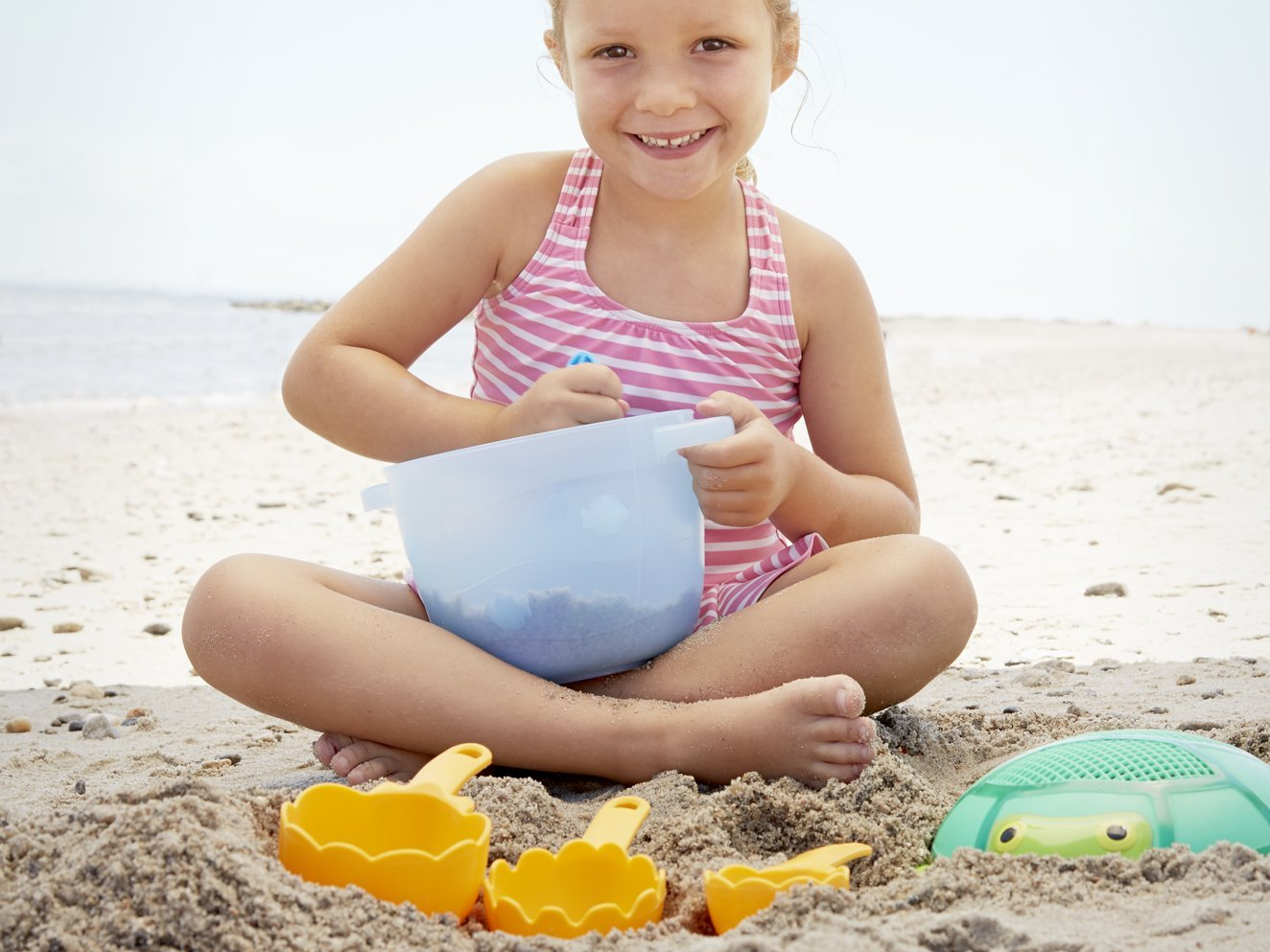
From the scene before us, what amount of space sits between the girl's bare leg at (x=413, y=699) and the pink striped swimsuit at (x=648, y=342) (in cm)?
36

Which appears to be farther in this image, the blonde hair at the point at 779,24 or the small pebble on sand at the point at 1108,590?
the small pebble on sand at the point at 1108,590

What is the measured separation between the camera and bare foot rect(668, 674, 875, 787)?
148 cm

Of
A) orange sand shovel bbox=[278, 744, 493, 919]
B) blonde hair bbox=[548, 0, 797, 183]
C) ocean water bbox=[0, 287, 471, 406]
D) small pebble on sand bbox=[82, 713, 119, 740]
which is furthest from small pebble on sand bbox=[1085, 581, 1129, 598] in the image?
ocean water bbox=[0, 287, 471, 406]

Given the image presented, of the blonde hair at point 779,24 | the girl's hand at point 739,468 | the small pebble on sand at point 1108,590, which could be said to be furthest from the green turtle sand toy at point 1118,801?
the small pebble on sand at point 1108,590

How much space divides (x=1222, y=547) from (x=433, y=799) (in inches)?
100

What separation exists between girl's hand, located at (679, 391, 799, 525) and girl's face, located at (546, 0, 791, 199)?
0.43m

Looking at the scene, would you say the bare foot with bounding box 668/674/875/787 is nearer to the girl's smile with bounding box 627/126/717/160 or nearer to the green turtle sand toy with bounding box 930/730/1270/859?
the green turtle sand toy with bounding box 930/730/1270/859

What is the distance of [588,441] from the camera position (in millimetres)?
1453

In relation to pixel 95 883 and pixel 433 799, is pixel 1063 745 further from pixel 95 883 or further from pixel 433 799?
pixel 95 883

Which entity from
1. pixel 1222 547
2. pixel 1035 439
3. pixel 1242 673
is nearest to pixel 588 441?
pixel 1242 673

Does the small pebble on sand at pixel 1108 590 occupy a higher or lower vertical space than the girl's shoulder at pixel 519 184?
lower

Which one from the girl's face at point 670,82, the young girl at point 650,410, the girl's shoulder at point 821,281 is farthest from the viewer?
Answer: the girl's shoulder at point 821,281

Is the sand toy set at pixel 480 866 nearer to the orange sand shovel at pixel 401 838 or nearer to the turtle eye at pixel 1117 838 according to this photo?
the orange sand shovel at pixel 401 838

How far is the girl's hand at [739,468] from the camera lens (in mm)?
1563
